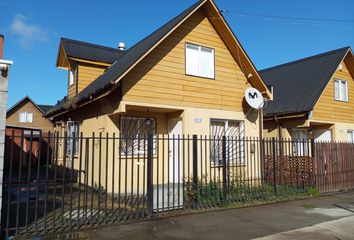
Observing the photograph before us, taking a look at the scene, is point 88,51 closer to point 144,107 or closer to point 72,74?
point 72,74

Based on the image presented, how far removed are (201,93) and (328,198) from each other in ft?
19.1

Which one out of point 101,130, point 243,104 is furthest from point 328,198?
point 101,130

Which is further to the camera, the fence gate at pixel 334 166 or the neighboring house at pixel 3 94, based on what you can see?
the fence gate at pixel 334 166

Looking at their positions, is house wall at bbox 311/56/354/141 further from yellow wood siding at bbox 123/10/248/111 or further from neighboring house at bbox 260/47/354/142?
yellow wood siding at bbox 123/10/248/111

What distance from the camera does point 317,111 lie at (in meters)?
15.6

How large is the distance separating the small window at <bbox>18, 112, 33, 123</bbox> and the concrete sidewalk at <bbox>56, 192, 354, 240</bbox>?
35.3 meters

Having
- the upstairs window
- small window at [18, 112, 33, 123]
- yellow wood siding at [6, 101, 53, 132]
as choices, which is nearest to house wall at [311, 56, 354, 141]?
the upstairs window

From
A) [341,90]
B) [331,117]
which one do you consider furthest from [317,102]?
[341,90]

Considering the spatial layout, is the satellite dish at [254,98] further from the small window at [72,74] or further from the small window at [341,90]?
the small window at [72,74]

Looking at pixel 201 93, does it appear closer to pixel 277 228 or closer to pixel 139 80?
pixel 139 80

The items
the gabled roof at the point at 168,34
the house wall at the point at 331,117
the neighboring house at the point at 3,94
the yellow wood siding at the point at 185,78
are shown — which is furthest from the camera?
the house wall at the point at 331,117

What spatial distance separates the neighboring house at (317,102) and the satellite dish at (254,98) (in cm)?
308

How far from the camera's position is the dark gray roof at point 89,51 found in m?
15.0

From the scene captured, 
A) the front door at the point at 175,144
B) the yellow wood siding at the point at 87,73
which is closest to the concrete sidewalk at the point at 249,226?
the front door at the point at 175,144
